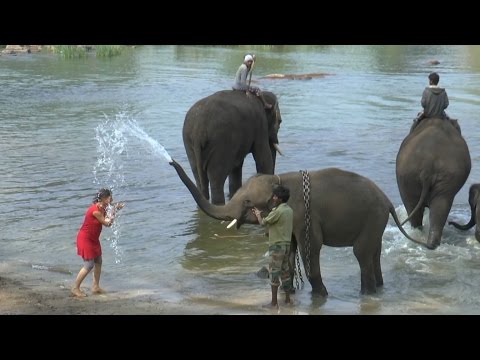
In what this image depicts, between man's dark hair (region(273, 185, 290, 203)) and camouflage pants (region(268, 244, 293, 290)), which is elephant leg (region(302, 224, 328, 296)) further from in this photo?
man's dark hair (region(273, 185, 290, 203))

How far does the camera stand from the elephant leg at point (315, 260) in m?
7.58

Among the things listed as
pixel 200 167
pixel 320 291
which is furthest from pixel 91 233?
pixel 200 167

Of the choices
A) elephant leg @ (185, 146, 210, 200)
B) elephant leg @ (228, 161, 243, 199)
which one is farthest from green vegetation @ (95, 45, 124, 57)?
elephant leg @ (185, 146, 210, 200)

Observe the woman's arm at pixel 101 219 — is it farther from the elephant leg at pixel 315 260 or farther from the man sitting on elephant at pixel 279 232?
the elephant leg at pixel 315 260

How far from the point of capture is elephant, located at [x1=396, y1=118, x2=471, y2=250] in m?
9.27

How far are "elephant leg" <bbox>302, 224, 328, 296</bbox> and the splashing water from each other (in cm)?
201

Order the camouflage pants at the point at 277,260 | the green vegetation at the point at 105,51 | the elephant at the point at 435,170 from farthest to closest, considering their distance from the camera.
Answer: the green vegetation at the point at 105,51 < the elephant at the point at 435,170 < the camouflage pants at the point at 277,260

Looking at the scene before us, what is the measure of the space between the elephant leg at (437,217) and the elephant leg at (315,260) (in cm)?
207

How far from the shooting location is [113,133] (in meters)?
18.0

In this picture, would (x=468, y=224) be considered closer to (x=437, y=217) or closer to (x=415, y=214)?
(x=437, y=217)

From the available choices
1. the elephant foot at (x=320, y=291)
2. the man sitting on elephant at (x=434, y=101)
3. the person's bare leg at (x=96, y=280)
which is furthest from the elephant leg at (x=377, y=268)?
the person's bare leg at (x=96, y=280)

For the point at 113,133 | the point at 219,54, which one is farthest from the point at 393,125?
the point at 219,54

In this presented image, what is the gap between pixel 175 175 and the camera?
44.5ft

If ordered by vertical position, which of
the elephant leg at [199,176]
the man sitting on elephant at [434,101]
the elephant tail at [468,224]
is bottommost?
the elephant tail at [468,224]
